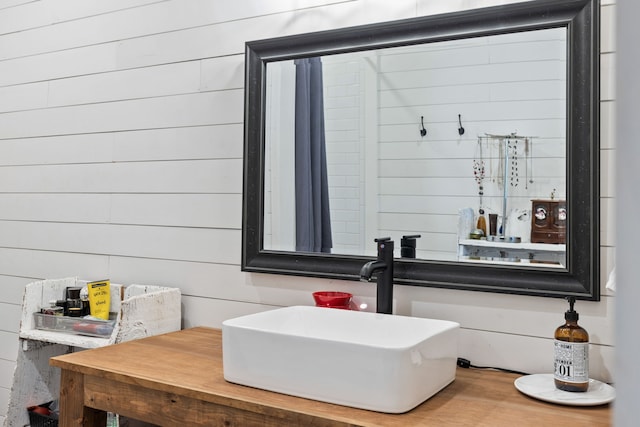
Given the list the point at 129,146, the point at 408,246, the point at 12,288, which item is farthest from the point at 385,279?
the point at 12,288

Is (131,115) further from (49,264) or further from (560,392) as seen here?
(560,392)

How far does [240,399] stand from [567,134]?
97 cm

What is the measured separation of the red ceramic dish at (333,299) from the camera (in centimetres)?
163

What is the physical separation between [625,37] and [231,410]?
1.23 meters

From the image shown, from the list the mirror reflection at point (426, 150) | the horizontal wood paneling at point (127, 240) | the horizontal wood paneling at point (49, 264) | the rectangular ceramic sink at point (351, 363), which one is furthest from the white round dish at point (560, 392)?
the horizontal wood paneling at point (49, 264)

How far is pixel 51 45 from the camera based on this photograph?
7.89 ft

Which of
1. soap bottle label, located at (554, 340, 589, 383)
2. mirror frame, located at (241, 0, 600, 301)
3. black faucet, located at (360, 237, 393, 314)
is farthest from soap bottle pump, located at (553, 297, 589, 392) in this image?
black faucet, located at (360, 237, 393, 314)

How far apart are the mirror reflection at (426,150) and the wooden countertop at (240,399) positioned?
13.9 inches

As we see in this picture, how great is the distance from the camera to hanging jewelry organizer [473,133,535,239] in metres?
1.45

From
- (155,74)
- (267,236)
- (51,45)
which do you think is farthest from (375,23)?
(51,45)

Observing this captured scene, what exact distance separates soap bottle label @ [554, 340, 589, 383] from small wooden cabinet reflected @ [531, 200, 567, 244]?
0.91ft

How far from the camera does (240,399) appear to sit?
4.03 feet

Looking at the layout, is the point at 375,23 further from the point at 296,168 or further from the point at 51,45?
the point at 51,45

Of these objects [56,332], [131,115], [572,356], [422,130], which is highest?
[131,115]
